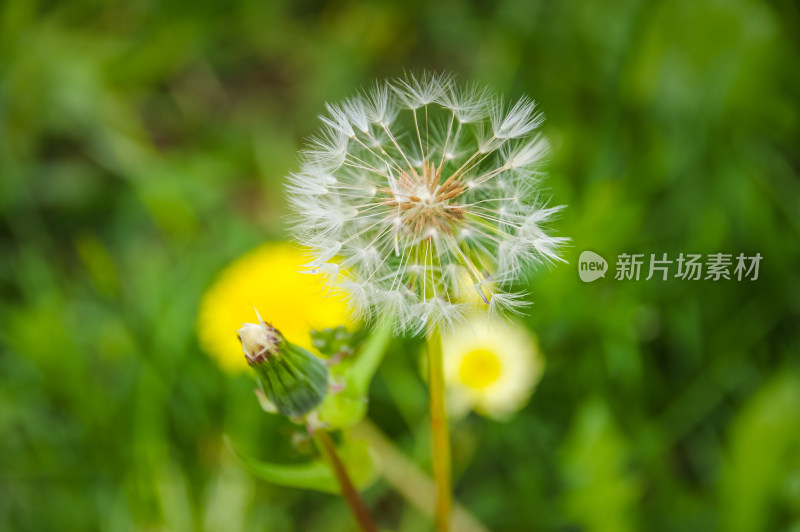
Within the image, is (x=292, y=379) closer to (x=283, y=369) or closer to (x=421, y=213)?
(x=283, y=369)

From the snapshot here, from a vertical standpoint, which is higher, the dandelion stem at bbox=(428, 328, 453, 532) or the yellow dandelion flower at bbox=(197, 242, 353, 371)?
the yellow dandelion flower at bbox=(197, 242, 353, 371)

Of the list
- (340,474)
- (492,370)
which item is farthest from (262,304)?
(340,474)

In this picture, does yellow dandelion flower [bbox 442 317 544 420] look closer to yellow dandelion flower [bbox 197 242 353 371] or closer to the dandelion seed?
yellow dandelion flower [bbox 197 242 353 371]

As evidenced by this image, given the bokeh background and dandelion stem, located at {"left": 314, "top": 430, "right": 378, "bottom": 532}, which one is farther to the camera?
the bokeh background

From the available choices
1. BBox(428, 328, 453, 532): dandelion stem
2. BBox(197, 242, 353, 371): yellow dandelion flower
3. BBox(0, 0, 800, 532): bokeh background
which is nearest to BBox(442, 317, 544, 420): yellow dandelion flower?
BBox(0, 0, 800, 532): bokeh background

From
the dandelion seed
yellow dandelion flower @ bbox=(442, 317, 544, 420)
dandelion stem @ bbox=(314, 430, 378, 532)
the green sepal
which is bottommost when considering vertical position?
dandelion stem @ bbox=(314, 430, 378, 532)

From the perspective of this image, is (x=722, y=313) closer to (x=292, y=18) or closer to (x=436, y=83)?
(x=436, y=83)

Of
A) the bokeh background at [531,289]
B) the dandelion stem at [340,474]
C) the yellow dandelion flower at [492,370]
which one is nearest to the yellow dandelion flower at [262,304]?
the bokeh background at [531,289]
